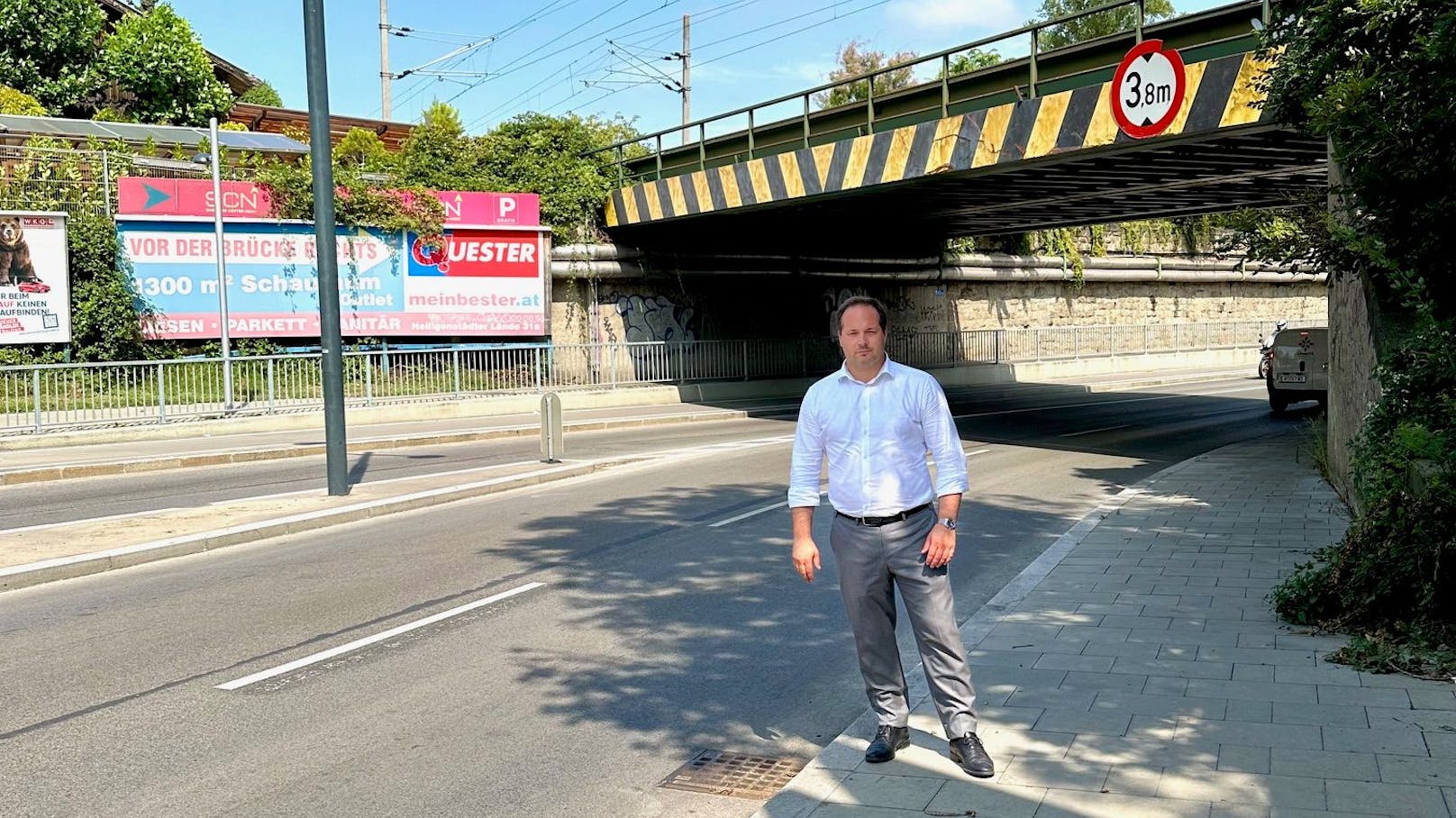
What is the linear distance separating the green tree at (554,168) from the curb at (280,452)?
22.0 feet

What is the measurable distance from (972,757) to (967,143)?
49.4 ft

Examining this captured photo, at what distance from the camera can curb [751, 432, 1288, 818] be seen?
4570 millimetres

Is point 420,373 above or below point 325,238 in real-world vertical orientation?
below

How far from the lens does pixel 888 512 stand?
4.84 m

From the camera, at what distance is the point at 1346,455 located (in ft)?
37.5

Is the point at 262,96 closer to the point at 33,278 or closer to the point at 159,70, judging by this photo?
the point at 159,70

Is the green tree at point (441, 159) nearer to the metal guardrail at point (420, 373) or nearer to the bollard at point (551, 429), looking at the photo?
the metal guardrail at point (420, 373)

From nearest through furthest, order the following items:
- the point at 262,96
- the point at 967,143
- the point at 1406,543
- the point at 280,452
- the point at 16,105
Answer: the point at 1406,543
the point at 967,143
the point at 280,452
the point at 16,105
the point at 262,96

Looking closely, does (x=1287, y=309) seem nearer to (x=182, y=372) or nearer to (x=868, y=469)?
(x=182, y=372)

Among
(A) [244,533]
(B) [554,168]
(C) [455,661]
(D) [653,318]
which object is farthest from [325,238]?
(D) [653,318]

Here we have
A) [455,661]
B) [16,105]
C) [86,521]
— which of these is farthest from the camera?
[16,105]

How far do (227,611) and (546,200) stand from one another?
22550 mm

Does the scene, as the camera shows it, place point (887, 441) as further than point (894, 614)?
No

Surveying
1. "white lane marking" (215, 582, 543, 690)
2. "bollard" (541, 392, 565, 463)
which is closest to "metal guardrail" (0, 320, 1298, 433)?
"bollard" (541, 392, 565, 463)
